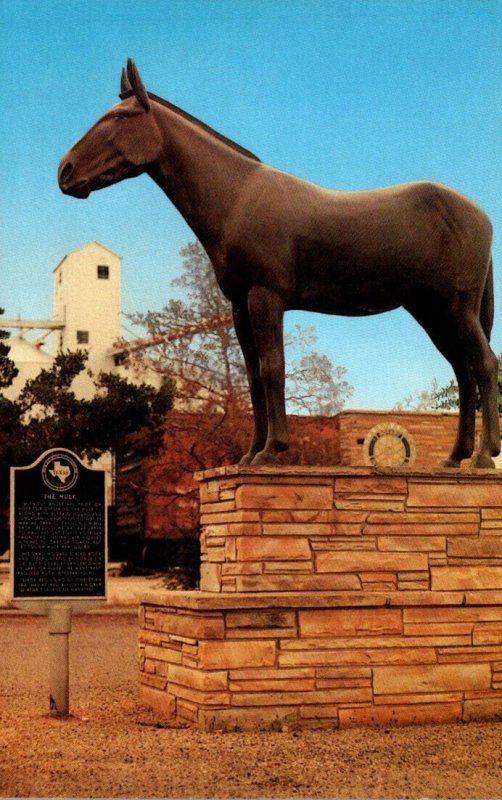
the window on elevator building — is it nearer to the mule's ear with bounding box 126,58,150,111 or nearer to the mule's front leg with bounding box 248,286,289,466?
the mule's ear with bounding box 126,58,150,111

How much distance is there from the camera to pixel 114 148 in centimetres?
770

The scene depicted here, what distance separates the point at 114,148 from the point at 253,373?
1.80 m

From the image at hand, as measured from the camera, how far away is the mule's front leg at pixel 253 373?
803 cm

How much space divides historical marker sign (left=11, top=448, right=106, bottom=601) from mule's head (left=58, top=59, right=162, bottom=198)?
2.07m

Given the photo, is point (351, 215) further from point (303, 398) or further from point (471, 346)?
point (303, 398)

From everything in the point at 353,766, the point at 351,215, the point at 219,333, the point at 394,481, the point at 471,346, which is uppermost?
the point at 219,333

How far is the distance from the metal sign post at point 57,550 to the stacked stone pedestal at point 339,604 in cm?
84

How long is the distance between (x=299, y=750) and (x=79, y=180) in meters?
3.90

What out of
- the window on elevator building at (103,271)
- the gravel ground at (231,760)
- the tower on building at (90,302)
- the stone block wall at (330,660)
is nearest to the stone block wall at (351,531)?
the stone block wall at (330,660)

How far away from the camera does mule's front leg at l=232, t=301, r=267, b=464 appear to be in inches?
316

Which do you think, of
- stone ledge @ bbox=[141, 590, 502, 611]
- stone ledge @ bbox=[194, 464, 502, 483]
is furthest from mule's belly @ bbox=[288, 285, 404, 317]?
stone ledge @ bbox=[141, 590, 502, 611]

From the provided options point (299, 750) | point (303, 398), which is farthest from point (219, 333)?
point (299, 750)

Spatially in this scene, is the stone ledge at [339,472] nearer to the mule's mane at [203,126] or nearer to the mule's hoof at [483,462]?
the mule's hoof at [483,462]

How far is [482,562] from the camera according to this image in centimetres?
780
